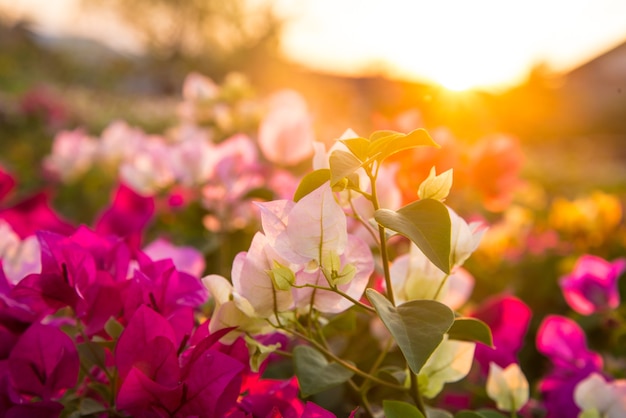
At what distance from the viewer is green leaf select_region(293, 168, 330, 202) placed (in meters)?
0.49

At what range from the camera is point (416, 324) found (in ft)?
1.54

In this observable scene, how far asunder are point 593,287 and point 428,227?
2.02ft

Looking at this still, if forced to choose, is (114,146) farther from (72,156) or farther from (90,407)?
(90,407)

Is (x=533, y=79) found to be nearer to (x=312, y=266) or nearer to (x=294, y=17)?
(x=294, y=17)

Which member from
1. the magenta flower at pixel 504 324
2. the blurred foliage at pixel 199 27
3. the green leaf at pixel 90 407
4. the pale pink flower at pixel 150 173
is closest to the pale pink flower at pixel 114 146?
the pale pink flower at pixel 150 173

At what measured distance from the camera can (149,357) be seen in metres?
0.51

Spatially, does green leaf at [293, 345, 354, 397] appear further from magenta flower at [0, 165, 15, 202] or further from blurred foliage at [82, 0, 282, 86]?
blurred foliage at [82, 0, 282, 86]

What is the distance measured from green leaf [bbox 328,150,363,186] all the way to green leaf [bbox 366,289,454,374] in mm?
84

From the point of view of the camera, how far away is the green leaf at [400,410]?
510 millimetres

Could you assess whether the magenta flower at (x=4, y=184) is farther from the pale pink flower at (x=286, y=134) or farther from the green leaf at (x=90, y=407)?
the green leaf at (x=90, y=407)

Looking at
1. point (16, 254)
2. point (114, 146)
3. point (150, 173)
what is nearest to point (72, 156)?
point (114, 146)

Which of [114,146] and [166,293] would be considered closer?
[166,293]

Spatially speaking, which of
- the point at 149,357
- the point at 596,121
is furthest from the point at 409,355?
the point at 596,121

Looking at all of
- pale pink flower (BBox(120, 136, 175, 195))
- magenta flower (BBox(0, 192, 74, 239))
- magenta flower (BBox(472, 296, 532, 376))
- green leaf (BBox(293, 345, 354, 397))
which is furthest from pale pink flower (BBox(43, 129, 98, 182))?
green leaf (BBox(293, 345, 354, 397))
